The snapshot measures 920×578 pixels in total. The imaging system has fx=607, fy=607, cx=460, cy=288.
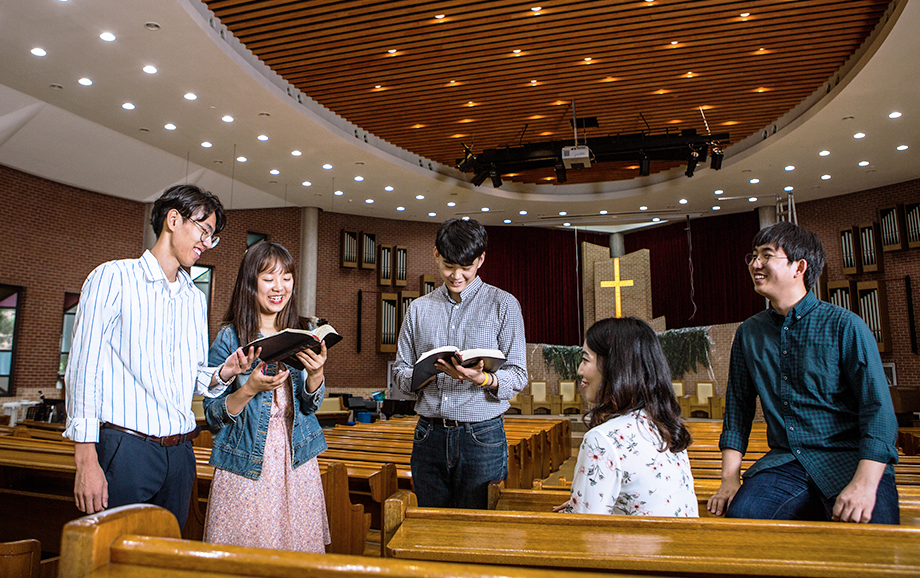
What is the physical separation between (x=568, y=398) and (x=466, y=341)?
1101 cm

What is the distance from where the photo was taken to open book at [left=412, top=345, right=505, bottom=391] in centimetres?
191

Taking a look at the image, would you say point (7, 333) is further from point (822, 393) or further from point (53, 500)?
point (822, 393)

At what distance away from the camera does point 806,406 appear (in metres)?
1.93

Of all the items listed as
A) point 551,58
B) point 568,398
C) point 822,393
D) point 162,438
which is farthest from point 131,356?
point 568,398

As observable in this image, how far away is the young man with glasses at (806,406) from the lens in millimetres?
1743

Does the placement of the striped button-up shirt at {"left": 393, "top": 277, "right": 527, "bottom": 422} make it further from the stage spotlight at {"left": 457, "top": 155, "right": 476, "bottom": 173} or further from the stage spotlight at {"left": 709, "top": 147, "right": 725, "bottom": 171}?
the stage spotlight at {"left": 709, "top": 147, "right": 725, "bottom": 171}

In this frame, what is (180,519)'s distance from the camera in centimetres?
193

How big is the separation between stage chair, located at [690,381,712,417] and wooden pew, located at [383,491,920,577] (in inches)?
449

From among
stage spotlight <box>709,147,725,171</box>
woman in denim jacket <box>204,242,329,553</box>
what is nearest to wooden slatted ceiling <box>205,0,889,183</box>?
stage spotlight <box>709,147,725,171</box>

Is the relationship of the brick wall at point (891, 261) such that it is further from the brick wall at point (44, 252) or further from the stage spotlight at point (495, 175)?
the brick wall at point (44, 252)

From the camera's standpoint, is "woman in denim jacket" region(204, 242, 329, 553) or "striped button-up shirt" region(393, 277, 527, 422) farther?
"striped button-up shirt" region(393, 277, 527, 422)

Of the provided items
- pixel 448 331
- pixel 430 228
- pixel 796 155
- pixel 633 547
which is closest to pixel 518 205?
pixel 430 228

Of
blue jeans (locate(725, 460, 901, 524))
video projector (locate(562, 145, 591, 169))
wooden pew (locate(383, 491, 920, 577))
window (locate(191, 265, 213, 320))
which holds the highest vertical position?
video projector (locate(562, 145, 591, 169))

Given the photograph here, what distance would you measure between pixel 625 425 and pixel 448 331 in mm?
873
